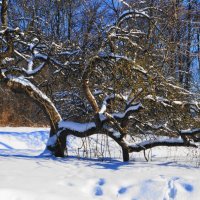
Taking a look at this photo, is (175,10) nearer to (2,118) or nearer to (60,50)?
(60,50)

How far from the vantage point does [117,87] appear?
23.7 feet

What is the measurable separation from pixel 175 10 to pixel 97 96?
2.24 metres

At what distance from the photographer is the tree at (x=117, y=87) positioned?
23.3 ft

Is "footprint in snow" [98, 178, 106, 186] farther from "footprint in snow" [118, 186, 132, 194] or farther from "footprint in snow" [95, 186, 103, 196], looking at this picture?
"footprint in snow" [118, 186, 132, 194]

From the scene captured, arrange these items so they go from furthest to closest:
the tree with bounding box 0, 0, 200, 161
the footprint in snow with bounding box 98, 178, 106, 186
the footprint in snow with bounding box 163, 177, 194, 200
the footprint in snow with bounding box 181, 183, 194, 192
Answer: the tree with bounding box 0, 0, 200, 161 < the footprint in snow with bounding box 98, 178, 106, 186 < the footprint in snow with bounding box 181, 183, 194, 192 < the footprint in snow with bounding box 163, 177, 194, 200

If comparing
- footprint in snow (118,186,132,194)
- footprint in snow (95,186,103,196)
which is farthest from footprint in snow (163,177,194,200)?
footprint in snow (95,186,103,196)

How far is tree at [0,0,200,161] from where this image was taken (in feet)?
23.3

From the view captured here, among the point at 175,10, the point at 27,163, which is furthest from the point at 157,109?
the point at 27,163

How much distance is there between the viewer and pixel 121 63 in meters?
7.09

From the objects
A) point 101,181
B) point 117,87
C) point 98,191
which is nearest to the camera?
point 98,191

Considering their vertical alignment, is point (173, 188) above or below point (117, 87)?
below

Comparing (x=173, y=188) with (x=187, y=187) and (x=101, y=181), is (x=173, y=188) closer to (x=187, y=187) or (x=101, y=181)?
(x=187, y=187)

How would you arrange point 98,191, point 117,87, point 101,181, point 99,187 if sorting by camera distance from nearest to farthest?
point 98,191 → point 99,187 → point 101,181 → point 117,87

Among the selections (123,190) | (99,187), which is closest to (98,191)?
(99,187)
